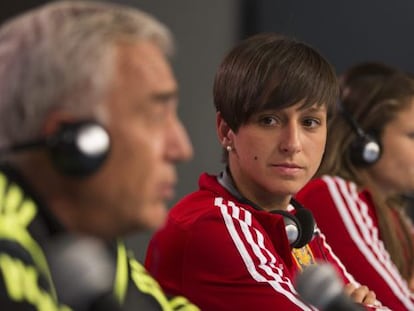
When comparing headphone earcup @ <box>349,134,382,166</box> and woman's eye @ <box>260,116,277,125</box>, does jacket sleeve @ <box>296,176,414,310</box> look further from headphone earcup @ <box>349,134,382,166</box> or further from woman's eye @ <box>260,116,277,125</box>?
woman's eye @ <box>260,116,277,125</box>

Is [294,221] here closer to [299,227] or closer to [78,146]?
[299,227]

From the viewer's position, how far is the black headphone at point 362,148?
2342mm

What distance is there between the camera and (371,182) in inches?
94.4

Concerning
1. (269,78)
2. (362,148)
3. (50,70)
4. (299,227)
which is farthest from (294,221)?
(50,70)

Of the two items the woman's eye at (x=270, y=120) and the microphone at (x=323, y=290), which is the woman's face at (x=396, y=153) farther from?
the microphone at (x=323, y=290)

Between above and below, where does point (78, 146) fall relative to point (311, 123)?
above

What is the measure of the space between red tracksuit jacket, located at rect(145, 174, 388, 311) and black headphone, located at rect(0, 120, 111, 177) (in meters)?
0.64

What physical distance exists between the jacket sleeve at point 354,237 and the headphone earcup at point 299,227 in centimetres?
31

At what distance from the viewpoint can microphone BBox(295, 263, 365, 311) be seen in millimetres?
1065

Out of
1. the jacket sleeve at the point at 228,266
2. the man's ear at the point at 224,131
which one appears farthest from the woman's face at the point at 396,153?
the jacket sleeve at the point at 228,266

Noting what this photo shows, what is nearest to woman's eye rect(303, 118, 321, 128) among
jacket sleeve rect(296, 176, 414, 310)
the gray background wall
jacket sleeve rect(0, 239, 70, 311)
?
jacket sleeve rect(296, 176, 414, 310)

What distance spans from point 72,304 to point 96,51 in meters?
0.28

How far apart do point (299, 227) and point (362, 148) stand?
608 millimetres

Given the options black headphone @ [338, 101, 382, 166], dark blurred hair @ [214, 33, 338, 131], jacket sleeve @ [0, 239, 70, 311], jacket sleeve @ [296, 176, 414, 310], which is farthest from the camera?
black headphone @ [338, 101, 382, 166]
